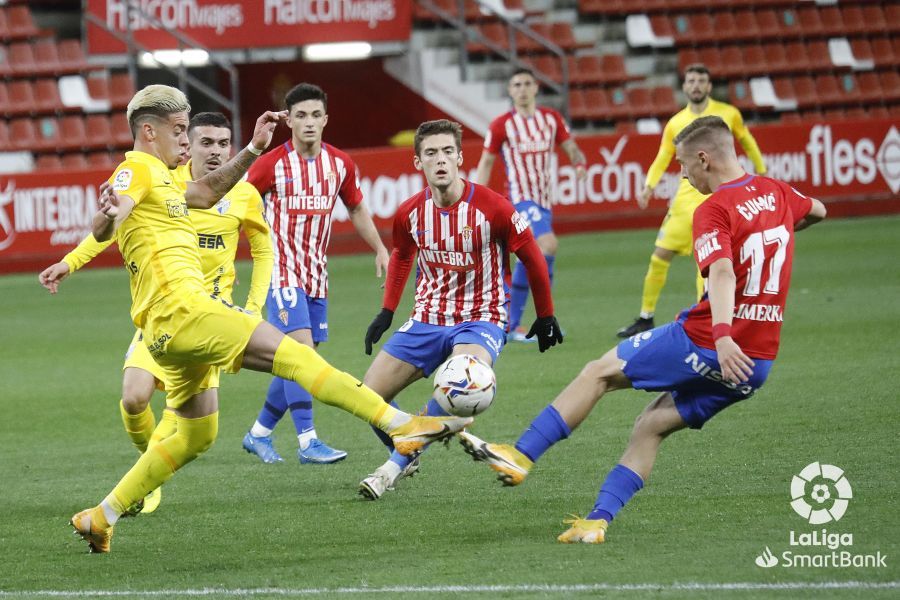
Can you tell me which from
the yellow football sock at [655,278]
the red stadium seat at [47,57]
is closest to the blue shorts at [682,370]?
the yellow football sock at [655,278]

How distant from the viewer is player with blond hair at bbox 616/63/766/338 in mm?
11344

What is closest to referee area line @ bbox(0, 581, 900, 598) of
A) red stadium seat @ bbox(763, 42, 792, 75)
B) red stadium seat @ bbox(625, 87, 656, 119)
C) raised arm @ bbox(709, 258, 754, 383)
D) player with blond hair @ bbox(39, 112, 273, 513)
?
raised arm @ bbox(709, 258, 754, 383)

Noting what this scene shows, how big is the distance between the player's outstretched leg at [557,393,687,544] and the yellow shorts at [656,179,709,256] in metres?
5.83

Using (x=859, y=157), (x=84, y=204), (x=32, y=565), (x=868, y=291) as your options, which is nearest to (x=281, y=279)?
(x=32, y=565)

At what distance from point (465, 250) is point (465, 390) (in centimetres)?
122

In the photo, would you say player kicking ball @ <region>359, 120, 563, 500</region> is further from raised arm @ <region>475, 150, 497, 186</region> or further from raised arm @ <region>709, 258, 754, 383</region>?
raised arm @ <region>475, 150, 497, 186</region>

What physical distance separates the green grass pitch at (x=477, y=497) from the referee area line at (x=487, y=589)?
0.04ft

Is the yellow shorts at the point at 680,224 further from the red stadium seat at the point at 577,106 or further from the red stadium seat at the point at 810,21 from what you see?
the red stadium seat at the point at 810,21

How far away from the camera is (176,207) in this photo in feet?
18.4

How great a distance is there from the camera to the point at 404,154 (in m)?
18.3

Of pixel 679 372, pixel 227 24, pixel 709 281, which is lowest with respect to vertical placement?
pixel 679 372

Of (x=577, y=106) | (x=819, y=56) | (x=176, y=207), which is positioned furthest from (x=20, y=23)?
(x=176, y=207)

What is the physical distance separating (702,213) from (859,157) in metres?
15.9

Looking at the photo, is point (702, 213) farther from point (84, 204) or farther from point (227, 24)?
point (227, 24)
